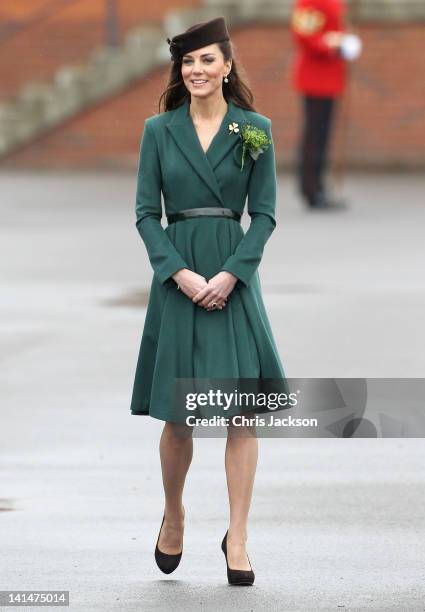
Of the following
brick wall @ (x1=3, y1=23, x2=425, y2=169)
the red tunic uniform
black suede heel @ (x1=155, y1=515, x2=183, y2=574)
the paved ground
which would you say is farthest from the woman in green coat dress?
brick wall @ (x1=3, y1=23, x2=425, y2=169)

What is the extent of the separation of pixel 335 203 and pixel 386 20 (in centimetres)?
508

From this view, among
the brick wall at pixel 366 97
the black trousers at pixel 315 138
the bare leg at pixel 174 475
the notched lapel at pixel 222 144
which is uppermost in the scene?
the notched lapel at pixel 222 144

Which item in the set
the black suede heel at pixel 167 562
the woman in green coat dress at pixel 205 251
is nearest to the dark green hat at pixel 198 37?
the woman in green coat dress at pixel 205 251

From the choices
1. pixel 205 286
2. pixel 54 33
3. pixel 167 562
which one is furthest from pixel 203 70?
pixel 54 33

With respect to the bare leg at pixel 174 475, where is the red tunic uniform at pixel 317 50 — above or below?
below

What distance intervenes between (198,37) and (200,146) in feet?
1.07

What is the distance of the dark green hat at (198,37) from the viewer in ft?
18.7

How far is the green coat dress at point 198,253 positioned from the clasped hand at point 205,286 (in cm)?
3

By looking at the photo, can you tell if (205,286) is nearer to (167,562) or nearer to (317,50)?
(167,562)

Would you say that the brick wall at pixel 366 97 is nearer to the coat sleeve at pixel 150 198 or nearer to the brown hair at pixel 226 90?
the brown hair at pixel 226 90

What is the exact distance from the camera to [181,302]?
18.8ft

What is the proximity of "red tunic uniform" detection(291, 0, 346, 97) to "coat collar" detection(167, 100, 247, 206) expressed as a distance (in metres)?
11.3

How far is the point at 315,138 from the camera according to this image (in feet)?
56.4

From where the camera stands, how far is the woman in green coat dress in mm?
5703
